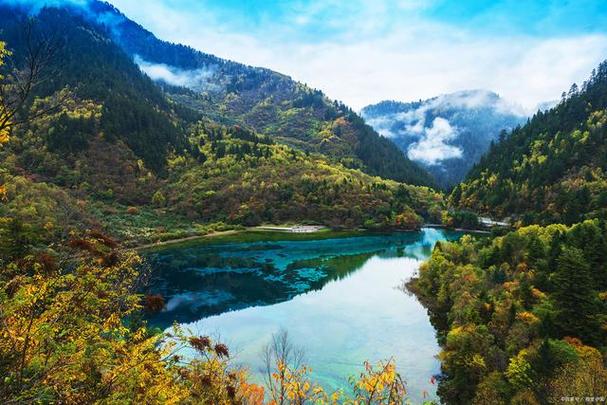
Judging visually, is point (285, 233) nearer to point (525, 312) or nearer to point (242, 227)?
point (242, 227)

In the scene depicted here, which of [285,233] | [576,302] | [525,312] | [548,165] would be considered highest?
[548,165]

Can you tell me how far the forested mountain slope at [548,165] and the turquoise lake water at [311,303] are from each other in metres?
45.8

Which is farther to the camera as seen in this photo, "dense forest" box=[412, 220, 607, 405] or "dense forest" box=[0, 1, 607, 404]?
"dense forest" box=[412, 220, 607, 405]

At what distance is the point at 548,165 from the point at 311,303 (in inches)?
4514

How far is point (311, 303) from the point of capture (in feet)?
247

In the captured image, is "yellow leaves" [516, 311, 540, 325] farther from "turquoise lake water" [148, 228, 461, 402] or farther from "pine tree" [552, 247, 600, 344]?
"turquoise lake water" [148, 228, 461, 402]

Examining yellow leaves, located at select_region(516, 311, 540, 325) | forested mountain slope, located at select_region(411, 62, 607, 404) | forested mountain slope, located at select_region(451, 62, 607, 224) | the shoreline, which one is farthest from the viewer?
the shoreline

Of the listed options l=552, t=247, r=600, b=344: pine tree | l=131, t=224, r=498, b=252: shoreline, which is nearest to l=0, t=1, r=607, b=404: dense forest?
l=552, t=247, r=600, b=344: pine tree

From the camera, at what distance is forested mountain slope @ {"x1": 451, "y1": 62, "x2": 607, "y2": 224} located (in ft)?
435

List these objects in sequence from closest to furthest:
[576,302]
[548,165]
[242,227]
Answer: [576,302], [548,165], [242,227]

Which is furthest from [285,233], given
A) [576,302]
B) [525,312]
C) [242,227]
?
[576,302]

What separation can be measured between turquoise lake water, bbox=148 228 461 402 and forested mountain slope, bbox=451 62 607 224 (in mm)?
45757

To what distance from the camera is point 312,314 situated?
69125mm

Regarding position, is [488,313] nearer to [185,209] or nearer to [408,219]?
[408,219]
